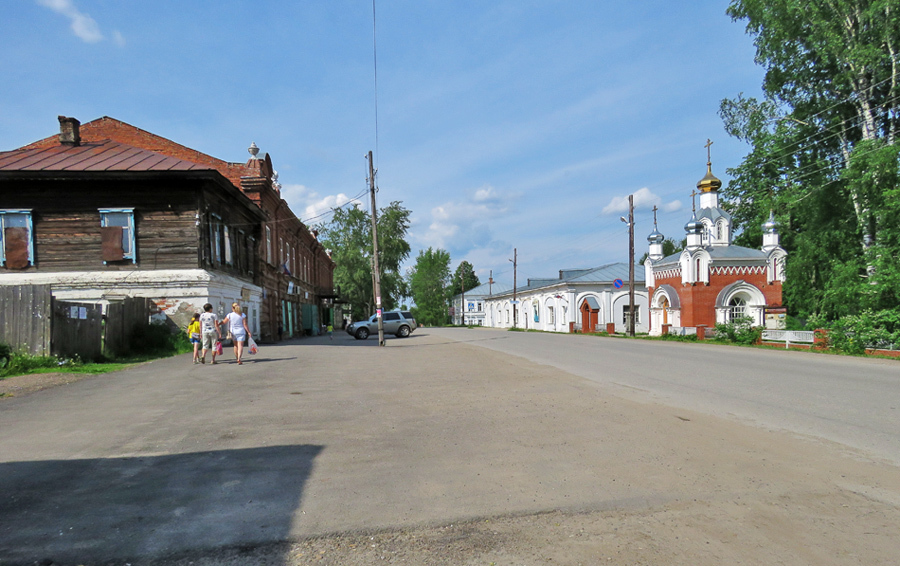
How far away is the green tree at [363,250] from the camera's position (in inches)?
2203

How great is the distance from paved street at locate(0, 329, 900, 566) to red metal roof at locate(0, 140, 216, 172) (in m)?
11.3

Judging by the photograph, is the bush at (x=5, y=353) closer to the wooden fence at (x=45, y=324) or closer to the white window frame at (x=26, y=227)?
the wooden fence at (x=45, y=324)

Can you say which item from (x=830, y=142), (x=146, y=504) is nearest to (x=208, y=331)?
(x=146, y=504)

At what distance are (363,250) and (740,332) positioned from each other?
1536 inches

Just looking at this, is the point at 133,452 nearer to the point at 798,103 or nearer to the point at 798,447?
the point at 798,447

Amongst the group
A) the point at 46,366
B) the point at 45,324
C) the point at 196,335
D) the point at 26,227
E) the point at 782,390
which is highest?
the point at 26,227

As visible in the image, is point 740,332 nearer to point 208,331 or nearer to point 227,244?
point 208,331

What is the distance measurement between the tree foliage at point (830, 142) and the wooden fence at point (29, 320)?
988 inches

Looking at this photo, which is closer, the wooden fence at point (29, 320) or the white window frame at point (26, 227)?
the wooden fence at point (29, 320)

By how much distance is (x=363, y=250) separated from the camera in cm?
5675

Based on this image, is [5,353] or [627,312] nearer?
[5,353]

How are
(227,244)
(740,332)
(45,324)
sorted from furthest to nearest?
(740,332) < (227,244) < (45,324)

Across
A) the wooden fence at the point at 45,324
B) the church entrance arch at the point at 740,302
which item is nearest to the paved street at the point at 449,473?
the wooden fence at the point at 45,324

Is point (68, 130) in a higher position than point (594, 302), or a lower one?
higher
